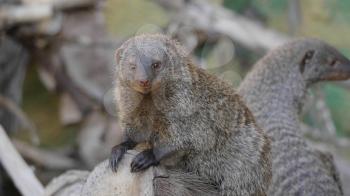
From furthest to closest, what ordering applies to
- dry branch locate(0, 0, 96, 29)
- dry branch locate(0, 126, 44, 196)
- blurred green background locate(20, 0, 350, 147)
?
blurred green background locate(20, 0, 350, 147), dry branch locate(0, 0, 96, 29), dry branch locate(0, 126, 44, 196)

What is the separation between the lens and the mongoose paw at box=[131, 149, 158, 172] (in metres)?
2.22

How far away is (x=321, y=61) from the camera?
12.0 ft

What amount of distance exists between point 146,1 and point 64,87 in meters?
0.95

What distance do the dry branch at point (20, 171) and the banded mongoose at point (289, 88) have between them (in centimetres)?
109

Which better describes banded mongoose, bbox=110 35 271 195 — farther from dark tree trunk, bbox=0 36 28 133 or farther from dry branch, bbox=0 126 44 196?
dark tree trunk, bbox=0 36 28 133

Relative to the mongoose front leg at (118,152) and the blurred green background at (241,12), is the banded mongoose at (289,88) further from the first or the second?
the blurred green background at (241,12)

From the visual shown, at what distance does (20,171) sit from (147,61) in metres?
1.07

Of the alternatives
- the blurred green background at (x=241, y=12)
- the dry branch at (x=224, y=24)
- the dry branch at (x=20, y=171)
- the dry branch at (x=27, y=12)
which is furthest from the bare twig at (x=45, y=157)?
the dry branch at (x=20, y=171)

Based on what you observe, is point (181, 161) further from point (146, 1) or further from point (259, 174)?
point (146, 1)

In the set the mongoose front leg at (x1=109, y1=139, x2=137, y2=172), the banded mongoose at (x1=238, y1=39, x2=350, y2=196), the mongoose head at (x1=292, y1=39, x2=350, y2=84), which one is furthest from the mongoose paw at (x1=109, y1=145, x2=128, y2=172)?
the mongoose head at (x1=292, y1=39, x2=350, y2=84)

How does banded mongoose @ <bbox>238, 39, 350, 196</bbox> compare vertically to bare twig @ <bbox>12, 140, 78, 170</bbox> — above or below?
above

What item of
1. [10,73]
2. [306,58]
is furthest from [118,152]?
[10,73]

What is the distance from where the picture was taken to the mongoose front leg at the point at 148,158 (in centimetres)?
222

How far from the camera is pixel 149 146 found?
95.4 inches
